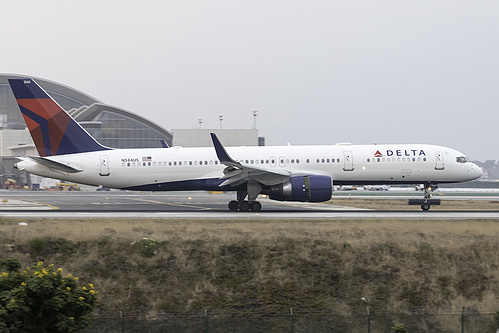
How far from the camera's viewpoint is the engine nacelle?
32969 millimetres

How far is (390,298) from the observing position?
20547mm

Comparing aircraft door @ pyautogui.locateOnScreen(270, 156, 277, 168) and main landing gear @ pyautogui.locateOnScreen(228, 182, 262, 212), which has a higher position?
aircraft door @ pyautogui.locateOnScreen(270, 156, 277, 168)

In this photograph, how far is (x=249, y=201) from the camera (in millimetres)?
35156

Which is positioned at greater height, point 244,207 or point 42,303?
point 244,207

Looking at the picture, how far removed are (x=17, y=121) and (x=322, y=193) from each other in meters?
107

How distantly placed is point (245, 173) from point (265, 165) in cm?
221

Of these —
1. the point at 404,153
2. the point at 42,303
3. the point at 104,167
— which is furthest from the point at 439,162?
the point at 42,303

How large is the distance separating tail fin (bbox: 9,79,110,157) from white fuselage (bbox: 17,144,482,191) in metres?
1.01

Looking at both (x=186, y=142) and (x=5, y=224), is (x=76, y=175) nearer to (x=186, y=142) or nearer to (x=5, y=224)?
(x=5, y=224)

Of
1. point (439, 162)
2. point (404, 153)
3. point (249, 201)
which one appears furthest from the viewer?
point (439, 162)

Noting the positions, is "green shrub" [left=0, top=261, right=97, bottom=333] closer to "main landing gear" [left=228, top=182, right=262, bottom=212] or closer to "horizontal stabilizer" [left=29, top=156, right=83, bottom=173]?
"horizontal stabilizer" [left=29, top=156, right=83, bottom=173]

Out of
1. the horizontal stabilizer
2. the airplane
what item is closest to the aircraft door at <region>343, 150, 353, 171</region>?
the airplane

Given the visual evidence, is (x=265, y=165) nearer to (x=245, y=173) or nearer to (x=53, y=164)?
(x=245, y=173)

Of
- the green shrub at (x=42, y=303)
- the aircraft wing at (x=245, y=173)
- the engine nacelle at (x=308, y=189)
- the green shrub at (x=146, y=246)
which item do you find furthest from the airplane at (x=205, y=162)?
the green shrub at (x=42, y=303)
